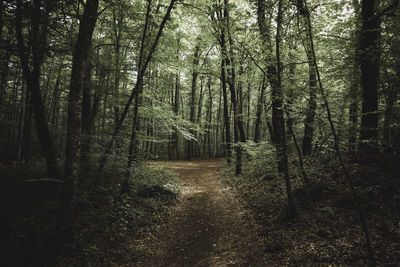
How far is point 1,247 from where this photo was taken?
14.9ft

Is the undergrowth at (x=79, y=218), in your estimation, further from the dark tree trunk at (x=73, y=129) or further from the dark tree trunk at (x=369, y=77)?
the dark tree trunk at (x=369, y=77)

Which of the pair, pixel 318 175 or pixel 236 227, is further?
pixel 318 175

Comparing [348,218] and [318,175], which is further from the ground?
[318,175]

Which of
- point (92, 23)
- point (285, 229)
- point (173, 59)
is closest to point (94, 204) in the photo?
point (92, 23)

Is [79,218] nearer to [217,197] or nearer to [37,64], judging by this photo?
[37,64]

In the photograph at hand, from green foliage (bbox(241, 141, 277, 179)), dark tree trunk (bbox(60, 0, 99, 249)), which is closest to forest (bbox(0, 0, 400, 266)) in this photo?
dark tree trunk (bbox(60, 0, 99, 249))

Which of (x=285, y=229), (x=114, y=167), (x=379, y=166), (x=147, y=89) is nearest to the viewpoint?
(x=285, y=229)

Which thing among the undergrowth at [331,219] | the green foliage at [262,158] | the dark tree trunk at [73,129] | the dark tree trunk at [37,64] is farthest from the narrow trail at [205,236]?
the dark tree trunk at [37,64]

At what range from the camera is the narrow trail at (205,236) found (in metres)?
5.32

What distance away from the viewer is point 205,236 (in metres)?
6.58

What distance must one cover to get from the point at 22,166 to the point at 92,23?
5.91 m

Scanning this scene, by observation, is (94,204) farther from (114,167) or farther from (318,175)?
(318,175)

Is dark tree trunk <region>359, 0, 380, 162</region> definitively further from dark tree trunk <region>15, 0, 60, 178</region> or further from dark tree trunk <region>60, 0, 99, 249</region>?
dark tree trunk <region>15, 0, 60, 178</region>

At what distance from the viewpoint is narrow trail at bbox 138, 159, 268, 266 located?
17.4 ft
